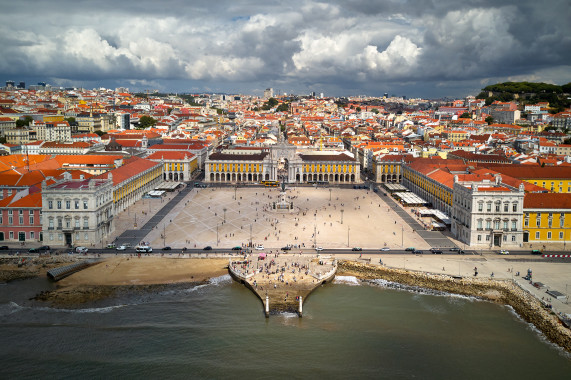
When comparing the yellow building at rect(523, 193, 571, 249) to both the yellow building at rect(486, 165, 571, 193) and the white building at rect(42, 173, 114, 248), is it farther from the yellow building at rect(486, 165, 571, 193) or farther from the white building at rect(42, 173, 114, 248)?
the white building at rect(42, 173, 114, 248)

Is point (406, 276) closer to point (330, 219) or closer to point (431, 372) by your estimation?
point (431, 372)

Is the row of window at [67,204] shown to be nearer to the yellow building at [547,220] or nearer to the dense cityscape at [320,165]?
the dense cityscape at [320,165]

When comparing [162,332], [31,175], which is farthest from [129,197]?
[162,332]

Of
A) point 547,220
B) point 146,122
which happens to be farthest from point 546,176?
point 146,122

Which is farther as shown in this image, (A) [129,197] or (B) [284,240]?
(A) [129,197]

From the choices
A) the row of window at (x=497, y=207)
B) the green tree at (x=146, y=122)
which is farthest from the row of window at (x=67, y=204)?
the green tree at (x=146, y=122)

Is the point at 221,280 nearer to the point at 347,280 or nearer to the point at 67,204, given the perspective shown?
the point at 347,280
